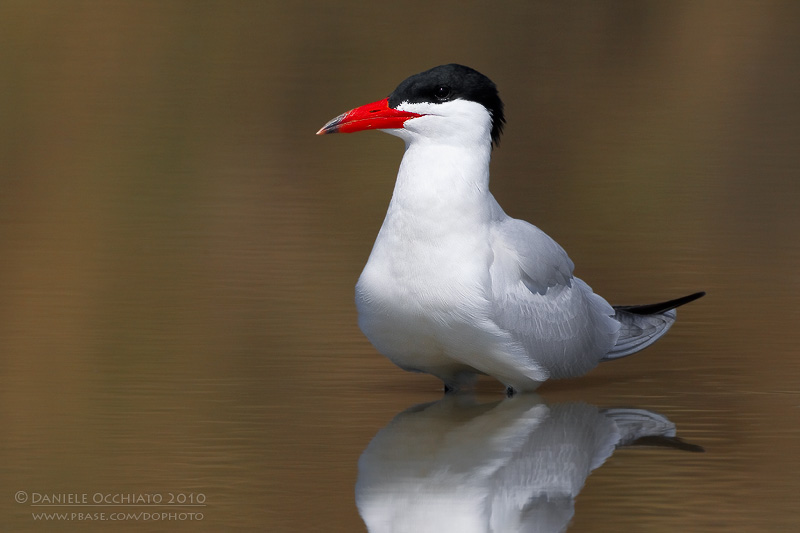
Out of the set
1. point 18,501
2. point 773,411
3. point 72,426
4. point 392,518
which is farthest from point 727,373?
point 18,501

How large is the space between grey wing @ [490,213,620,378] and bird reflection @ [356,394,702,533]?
27cm

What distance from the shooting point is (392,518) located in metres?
5.15

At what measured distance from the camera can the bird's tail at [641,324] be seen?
24.1 ft

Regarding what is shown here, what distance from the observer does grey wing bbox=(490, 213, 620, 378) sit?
662cm

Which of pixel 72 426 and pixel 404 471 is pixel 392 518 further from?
pixel 72 426

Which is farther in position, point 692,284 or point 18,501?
point 692,284

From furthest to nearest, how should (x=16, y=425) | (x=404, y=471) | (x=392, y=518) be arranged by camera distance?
(x=16, y=425)
(x=404, y=471)
(x=392, y=518)

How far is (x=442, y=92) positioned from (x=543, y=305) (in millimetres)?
1071

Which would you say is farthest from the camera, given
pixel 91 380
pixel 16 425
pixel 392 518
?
pixel 91 380

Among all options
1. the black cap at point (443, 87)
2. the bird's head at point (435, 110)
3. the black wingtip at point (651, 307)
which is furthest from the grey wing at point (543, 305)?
the black cap at point (443, 87)

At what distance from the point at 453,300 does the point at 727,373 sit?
1.64 meters

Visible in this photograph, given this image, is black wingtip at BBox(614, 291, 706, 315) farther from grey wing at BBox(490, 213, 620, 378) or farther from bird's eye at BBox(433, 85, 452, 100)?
bird's eye at BBox(433, 85, 452, 100)

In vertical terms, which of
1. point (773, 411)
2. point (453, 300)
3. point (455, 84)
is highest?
point (455, 84)

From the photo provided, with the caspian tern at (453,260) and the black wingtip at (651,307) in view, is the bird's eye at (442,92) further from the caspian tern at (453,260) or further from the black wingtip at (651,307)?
the black wingtip at (651,307)
